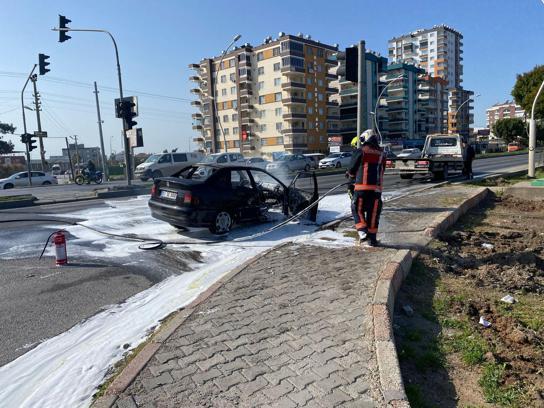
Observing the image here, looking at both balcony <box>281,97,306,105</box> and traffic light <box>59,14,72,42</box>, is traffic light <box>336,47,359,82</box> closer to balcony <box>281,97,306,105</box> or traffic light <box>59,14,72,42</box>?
traffic light <box>59,14,72,42</box>

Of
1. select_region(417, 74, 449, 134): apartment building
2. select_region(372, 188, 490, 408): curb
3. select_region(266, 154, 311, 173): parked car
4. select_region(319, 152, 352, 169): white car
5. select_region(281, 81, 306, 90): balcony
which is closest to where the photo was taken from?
select_region(372, 188, 490, 408): curb

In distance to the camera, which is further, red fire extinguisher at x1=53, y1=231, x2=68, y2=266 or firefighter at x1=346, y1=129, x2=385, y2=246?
firefighter at x1=346, y1=129, x2=385, y2=246

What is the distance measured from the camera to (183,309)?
14.5 feet

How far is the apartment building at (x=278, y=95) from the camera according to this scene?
267ft

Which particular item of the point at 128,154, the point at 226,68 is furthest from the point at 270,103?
the point at 128,154

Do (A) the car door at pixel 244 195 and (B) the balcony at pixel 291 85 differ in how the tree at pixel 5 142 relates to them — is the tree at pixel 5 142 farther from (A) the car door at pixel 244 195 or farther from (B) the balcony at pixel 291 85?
(A) the car door at pixel 244 195

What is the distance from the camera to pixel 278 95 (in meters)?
83.1

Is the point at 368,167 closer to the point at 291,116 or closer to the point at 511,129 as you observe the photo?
the point at 291,116

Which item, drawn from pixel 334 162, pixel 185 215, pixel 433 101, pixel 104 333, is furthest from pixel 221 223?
pixel 433 101

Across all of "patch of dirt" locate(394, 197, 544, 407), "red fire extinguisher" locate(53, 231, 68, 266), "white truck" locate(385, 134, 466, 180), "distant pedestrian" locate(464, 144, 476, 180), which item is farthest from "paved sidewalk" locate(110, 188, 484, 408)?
"distant pedestrian" locate(464, 144, 476, 180)

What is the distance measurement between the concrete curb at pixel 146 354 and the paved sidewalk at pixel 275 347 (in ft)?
0.14

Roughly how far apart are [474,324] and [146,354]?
2.94 meters

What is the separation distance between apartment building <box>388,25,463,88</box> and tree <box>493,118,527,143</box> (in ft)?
197

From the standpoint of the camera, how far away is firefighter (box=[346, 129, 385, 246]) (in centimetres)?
678
